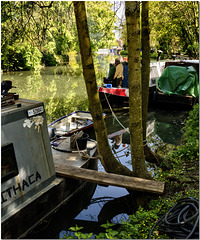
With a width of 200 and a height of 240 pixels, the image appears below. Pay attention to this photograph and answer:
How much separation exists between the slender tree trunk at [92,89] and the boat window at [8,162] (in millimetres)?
2279

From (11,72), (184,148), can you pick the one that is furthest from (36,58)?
(184,148)

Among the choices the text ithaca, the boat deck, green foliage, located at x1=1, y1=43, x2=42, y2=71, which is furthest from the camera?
green foliage, located at x1=1, y1=43, x2=42, y2=71

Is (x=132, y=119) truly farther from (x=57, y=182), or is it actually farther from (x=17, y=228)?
(x=17, y=228)

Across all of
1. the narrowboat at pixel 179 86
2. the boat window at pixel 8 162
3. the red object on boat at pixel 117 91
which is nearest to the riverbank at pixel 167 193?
the boat window at pixel 8 162

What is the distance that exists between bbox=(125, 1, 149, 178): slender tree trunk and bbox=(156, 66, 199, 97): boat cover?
445 inches

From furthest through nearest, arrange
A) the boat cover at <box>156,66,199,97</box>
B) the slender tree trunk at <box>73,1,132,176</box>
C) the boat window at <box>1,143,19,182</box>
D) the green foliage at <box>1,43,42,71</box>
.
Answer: the green foliage at <box>1,43,42,71</box> < the boat cover at <box>156,66,199,97</box> < the slender tree trunk at <box>73,1,132,176</box> < the boat window at <box>1,143,19,182</box>

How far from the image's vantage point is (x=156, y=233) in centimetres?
446

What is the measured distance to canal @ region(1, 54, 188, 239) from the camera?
262 inches

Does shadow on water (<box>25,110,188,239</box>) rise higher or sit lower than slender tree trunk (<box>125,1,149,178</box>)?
lower

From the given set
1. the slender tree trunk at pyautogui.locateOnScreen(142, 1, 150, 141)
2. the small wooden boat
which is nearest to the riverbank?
the slender tree trunk at pyautogui.locateOnScreen(142, 1, 150, 141)

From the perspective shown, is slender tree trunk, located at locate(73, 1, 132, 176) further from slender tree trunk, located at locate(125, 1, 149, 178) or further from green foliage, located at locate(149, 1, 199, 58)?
green foliage, located at locate(149, 1, 199, 58)

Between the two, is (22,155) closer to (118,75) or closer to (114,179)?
(114,179)

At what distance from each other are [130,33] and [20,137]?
3199 mm

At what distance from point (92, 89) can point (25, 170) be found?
2.43m
